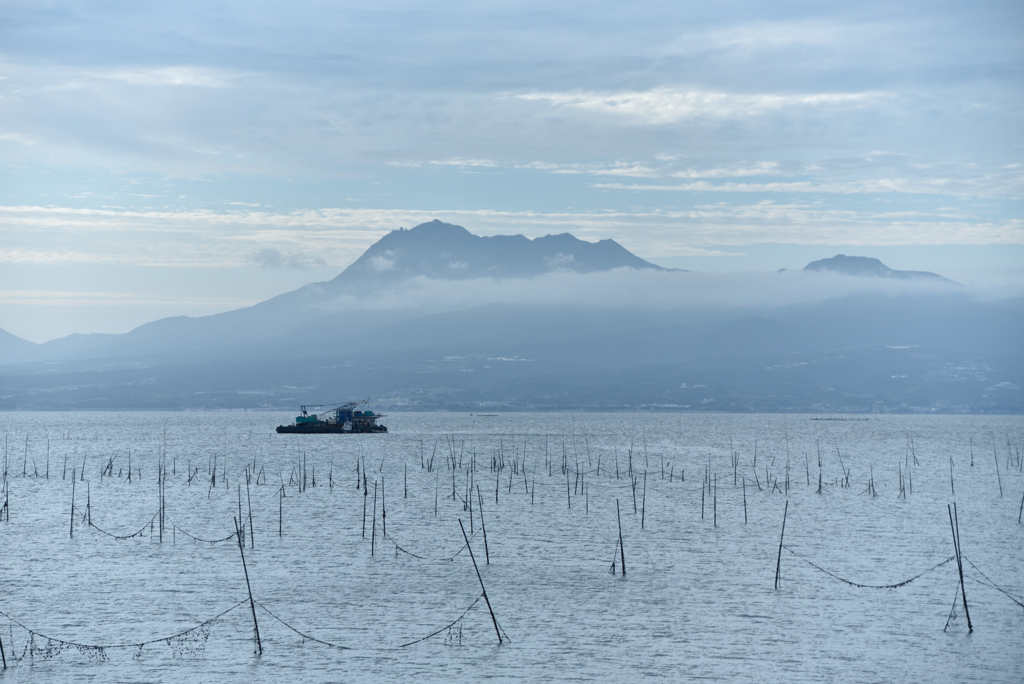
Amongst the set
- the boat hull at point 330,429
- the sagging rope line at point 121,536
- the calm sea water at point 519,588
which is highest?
the calm sea water at point 519,588

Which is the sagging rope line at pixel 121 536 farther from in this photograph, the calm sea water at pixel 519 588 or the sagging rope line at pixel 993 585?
the sagging rope line at pixel 993 585

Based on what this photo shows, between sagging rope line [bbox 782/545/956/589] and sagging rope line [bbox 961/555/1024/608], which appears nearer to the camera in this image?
sagging rope line [bbox 961/555/1024/608]

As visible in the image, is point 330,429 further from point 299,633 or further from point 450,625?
point 299,633

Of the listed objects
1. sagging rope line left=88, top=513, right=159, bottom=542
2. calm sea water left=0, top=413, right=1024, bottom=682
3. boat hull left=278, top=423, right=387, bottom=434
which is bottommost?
boat hull left=278, top=423, right=387, bottom=434

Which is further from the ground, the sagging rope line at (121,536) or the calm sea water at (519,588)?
the calm sea water at (519,588)

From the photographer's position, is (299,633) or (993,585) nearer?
(299,633)

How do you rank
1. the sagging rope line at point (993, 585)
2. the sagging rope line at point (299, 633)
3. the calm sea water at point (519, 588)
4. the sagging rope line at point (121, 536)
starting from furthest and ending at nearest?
the sagging rope line at point (121, 536), the sagging rope line at point (993, 585), the sagging rope line at point (299, 633), the calm sea water at point (519, 588)

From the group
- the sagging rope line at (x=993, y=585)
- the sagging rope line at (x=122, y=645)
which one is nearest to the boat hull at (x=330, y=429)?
the sagging rope line at (x=993, y=585)

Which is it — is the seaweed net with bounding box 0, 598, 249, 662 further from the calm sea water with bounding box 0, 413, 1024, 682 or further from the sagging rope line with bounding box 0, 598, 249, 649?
the calm sea water with bounding box 0, 413, 1024, 682

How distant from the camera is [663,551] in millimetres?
56438

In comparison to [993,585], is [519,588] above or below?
below

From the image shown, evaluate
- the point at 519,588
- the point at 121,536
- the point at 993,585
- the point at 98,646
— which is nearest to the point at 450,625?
the point at 519,588

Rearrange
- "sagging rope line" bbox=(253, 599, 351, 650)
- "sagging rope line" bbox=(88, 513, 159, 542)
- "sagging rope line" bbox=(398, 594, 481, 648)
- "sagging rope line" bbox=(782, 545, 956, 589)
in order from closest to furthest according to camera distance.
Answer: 1. "sagging rope line" bbox=(253, 599, 351, 650)
2. "sagging rope line" bbox=(398, 594, 481, 648)
3. "sagging rope line" bbox=(782, 545, 956, 589)
4. "sagging rope line" bbox=(88, 513, 159, 542)

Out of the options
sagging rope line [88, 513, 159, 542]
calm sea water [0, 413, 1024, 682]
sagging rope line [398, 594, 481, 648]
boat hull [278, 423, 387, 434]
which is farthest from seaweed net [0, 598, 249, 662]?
boat hull [278, 423, 387, 434]
